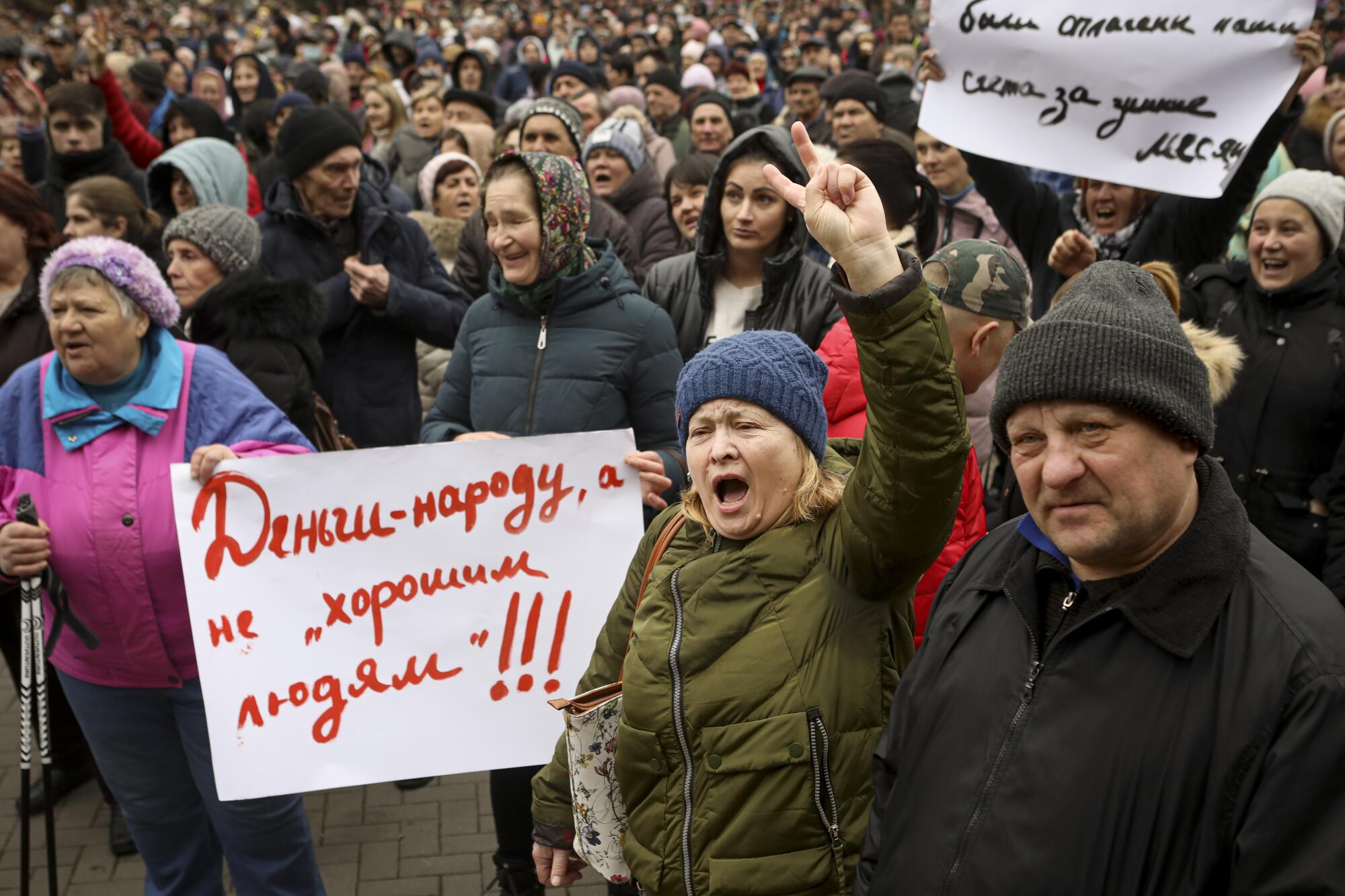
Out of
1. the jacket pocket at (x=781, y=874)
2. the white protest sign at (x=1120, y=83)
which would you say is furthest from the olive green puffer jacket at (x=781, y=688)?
the white protest sign at (x=1120, y=83)

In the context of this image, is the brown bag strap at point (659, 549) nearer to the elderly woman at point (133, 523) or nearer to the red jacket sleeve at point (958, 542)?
the red jacket sleeve at point (958, 542)

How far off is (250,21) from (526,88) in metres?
19.6

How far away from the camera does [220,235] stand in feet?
14.1

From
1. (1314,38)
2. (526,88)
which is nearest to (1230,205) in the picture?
(1314,38)

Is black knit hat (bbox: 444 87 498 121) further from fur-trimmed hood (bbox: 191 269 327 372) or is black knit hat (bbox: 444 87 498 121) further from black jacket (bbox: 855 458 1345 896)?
black jacket (bbox: 855 458 1345 896)

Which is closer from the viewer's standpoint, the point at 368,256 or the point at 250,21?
the point at 368,256

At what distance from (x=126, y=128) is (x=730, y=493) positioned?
7.44 metres

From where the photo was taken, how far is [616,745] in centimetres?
237

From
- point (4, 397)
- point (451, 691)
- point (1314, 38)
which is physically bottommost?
point (451, 691)

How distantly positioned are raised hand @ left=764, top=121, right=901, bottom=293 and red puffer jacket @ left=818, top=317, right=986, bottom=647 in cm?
79

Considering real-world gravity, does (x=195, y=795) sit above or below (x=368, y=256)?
below

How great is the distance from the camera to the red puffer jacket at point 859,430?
2697 mm

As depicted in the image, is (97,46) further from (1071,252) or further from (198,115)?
(1071,252)

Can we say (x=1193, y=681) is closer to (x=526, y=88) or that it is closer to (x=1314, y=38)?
(x=1314, y=38)
